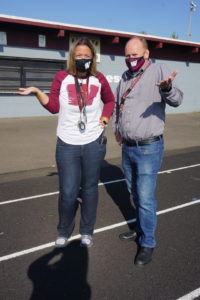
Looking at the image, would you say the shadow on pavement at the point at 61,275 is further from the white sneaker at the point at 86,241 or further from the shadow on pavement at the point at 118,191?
the shadow on pavement at the point at 118,191

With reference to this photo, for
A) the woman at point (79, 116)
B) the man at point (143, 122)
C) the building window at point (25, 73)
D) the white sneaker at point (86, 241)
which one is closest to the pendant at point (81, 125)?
the woman at point (79, 116)

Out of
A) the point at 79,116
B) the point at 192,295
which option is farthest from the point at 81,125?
the point at 192,295

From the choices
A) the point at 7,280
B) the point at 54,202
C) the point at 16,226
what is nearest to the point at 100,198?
the point at 54,202

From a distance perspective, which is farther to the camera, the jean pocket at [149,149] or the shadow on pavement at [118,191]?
the shadow on pavement at [118,191]

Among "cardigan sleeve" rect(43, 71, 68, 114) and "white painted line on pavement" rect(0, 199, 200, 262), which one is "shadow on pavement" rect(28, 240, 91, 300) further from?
"cardigan sleeve" rect(43, 71, 68, 114)

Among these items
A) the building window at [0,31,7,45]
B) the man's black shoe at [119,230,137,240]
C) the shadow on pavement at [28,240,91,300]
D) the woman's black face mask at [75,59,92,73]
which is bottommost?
the shadow on pavement at [28,240,91,300]

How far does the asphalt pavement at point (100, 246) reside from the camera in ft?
8.43

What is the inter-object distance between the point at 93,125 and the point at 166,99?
746mm

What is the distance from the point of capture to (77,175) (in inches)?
117

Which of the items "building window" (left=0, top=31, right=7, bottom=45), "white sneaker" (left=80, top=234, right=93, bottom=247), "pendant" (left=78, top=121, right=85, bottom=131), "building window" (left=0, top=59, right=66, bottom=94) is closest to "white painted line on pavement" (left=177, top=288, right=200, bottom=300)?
"white sneaker" (left=80, top=234, right=93, bottom=247)

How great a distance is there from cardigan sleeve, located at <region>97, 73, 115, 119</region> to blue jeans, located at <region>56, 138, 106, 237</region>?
11.6 inches

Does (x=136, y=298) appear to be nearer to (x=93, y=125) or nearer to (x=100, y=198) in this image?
(x=93, y=125)

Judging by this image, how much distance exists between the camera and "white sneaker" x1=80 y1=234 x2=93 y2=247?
3.22 metres

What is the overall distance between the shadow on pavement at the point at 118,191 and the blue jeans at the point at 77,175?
93 centimetres
